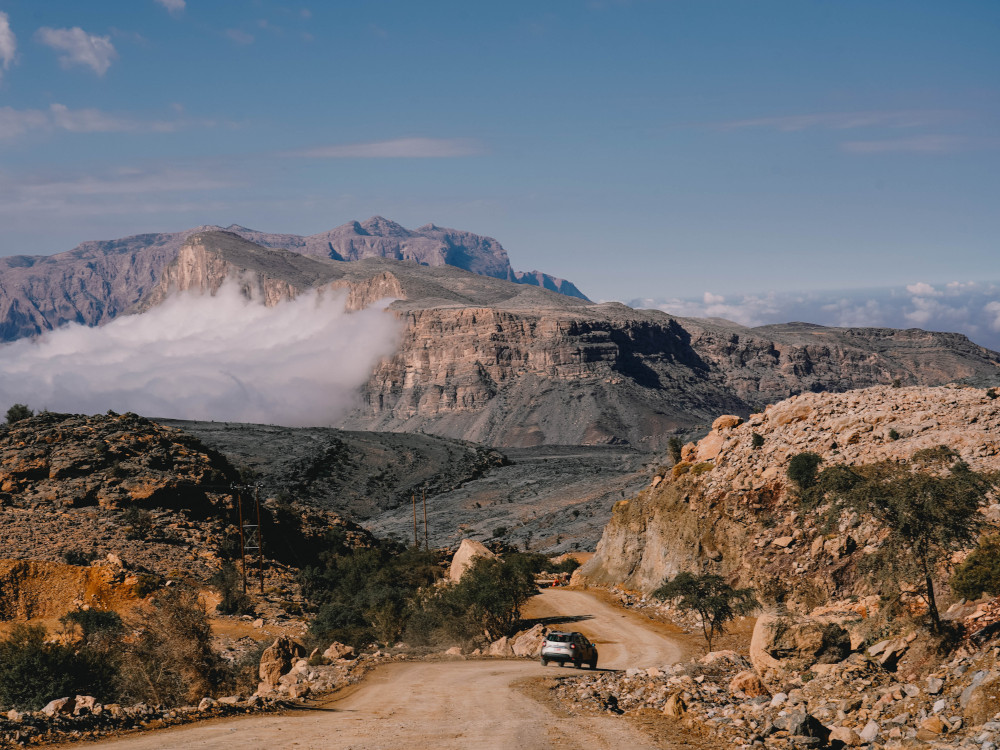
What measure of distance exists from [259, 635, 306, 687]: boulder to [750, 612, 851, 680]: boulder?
14.2m

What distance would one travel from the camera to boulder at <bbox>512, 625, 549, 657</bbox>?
31312mm

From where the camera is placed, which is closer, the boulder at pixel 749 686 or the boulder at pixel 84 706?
the boulder at pixel 84 706

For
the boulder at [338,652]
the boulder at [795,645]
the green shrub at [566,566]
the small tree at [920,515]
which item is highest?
the small tree at [920,515]

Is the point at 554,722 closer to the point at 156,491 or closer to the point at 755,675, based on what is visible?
the point at 755,675

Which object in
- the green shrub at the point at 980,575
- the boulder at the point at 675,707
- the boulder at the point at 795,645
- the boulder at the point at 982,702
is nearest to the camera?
the boulder at the point at 982,702

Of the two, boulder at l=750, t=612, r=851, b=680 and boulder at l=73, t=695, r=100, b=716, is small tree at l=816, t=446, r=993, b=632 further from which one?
boulder at l=73, t=695, r=100, b=716

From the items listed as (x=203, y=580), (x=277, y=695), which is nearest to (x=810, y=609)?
(x=277, y=695)

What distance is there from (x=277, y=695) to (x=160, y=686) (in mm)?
3378

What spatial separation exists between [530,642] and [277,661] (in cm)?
962

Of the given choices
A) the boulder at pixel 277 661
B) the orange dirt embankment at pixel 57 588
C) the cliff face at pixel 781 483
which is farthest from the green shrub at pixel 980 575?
the orange dirt embankment at pixel 57 588

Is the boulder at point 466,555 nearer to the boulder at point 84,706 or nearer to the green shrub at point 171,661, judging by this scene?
the green shrub at point 171,661

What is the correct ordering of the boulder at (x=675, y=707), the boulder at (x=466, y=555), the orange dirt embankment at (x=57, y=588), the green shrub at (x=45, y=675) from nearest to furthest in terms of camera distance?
the boulder at (x=675, y=707) → the green shrub at (x=45, y=675) → the orange dirt embankment at (x=57, y=588) → the boulder at (x=466, y=555)

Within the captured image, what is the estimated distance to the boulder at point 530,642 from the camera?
103 feet

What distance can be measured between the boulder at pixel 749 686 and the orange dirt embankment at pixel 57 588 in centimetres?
2964
